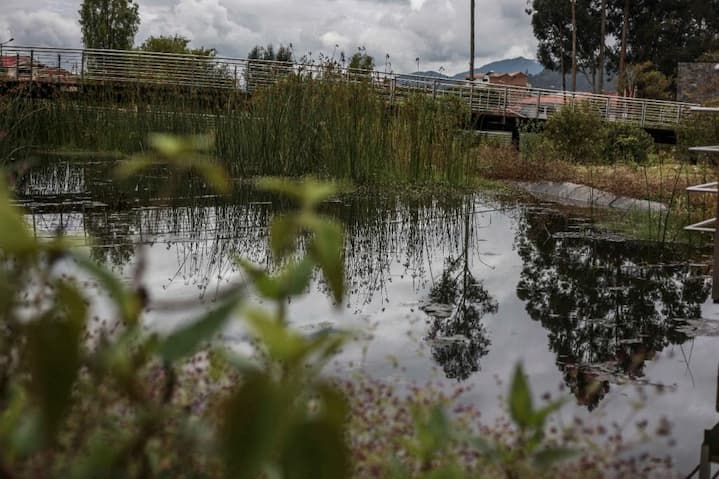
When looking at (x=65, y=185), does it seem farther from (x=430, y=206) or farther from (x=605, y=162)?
(x=605, y=162)

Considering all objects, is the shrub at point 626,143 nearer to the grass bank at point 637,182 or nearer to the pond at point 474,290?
the grass bank at point 637,182

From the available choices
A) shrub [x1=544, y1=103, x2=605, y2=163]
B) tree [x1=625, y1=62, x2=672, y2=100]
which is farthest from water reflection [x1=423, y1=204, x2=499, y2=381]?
tree [x1=625, y1=62, x2=672, y2=100]

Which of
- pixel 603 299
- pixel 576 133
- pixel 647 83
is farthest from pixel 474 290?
pixel 647 83

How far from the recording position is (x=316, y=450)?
0.42m

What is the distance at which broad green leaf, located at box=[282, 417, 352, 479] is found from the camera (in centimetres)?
42

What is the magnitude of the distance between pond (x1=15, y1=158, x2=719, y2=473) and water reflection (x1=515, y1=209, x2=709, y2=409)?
1 cm

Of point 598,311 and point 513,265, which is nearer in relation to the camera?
point 598,311

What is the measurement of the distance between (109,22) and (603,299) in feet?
100

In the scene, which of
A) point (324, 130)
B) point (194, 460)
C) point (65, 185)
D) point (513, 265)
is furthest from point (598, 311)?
point (65, 185)

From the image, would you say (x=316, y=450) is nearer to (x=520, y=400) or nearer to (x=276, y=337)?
(x=276, y=337)

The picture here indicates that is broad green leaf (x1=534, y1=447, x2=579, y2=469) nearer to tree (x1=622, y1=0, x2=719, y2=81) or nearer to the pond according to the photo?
the pond

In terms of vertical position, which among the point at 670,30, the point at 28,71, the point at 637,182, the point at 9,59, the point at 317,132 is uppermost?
the point at 670,30

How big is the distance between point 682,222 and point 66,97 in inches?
277

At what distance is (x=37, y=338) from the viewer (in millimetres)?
439
